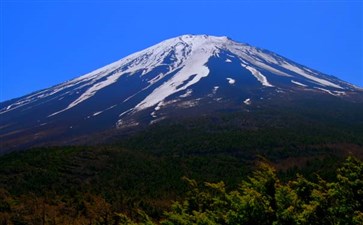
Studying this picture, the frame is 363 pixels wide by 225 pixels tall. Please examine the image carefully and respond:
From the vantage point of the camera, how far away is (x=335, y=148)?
155ft

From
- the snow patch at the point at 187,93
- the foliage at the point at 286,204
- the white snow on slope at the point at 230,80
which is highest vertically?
the white snow on slope at the point at 230,80

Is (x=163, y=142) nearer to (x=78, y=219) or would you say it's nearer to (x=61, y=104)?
(x=78, y=219)

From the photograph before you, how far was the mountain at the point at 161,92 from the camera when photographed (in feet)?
233

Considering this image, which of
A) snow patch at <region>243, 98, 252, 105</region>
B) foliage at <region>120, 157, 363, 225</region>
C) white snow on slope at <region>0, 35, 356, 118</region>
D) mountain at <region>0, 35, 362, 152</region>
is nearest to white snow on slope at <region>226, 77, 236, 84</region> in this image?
mountain at <region>0, 35, 362, 152</region>

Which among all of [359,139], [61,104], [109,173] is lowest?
[359,139]

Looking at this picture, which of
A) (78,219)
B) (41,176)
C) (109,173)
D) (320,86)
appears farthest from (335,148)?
(320,86)

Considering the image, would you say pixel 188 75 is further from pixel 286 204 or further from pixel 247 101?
pixel 286 204

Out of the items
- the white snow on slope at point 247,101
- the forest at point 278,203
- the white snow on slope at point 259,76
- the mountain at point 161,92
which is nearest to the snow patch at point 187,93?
the mountain at point 161,92

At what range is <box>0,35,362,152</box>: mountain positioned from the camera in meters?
71.1

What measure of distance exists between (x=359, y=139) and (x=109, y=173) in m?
26.2

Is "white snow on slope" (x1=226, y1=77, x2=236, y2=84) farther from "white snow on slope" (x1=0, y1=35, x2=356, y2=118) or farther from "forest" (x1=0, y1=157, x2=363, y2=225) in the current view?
"forest" (x1=0, y1=157, x2=363, y2=225)

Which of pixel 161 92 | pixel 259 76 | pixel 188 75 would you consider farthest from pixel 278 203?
A: pixel 188 75

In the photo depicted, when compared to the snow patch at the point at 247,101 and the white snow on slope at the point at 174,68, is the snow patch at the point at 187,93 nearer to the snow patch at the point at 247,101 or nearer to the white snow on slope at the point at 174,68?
the white snow on slope at the point at 174,68

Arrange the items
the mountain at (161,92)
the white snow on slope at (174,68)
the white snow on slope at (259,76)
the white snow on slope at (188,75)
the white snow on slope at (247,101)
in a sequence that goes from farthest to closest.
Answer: the white snow on slope at (174,68), the white snow on slope at (259,76), the white snow on slope at (188,75), the white snow on slope at (247,101), the mountain at (161,92)
